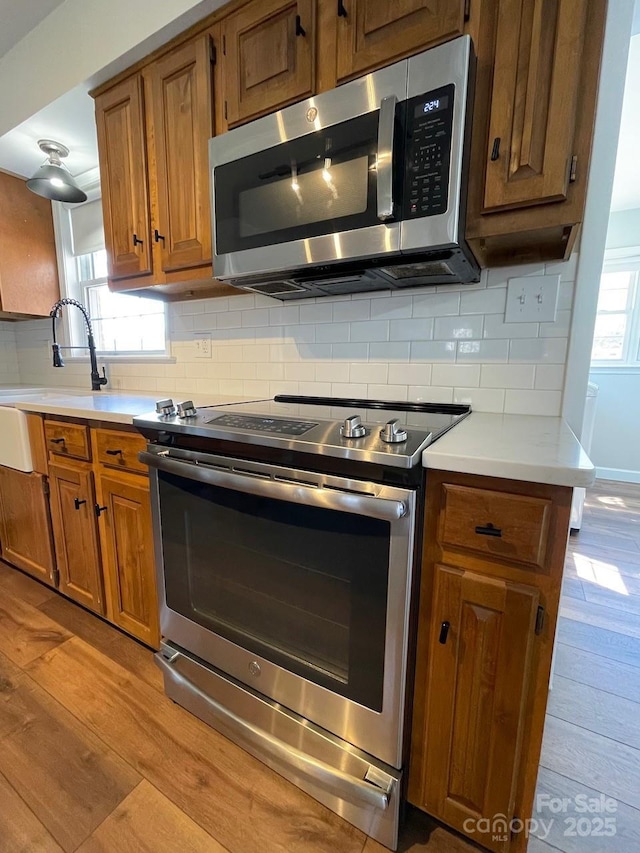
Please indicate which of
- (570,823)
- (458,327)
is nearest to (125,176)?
(458,327)

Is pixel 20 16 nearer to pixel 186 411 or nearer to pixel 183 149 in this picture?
pixel 183 149

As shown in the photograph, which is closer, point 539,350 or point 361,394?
point 539,350

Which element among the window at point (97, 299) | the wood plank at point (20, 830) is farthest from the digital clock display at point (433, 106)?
the wood plank at point (20, 830)

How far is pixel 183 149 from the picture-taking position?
1452 millimetres

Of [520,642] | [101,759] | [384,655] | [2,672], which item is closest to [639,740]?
[520,642]

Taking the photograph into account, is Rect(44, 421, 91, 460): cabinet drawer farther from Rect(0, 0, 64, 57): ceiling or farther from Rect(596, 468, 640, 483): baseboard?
Rect(596, 468, 640, 483): baseboard

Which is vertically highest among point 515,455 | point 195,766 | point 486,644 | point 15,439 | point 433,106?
point 433,106

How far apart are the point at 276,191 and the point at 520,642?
4.44 feet

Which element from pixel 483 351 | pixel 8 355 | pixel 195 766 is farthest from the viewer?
pixel 8 355

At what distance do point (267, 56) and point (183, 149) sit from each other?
0.45 metres

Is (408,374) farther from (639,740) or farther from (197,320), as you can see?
(639,740)

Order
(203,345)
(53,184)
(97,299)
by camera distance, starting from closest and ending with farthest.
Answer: (53,184), (203,345), (97,299)

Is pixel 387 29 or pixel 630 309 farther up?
pixel 387 29

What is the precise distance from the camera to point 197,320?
1984 mm
